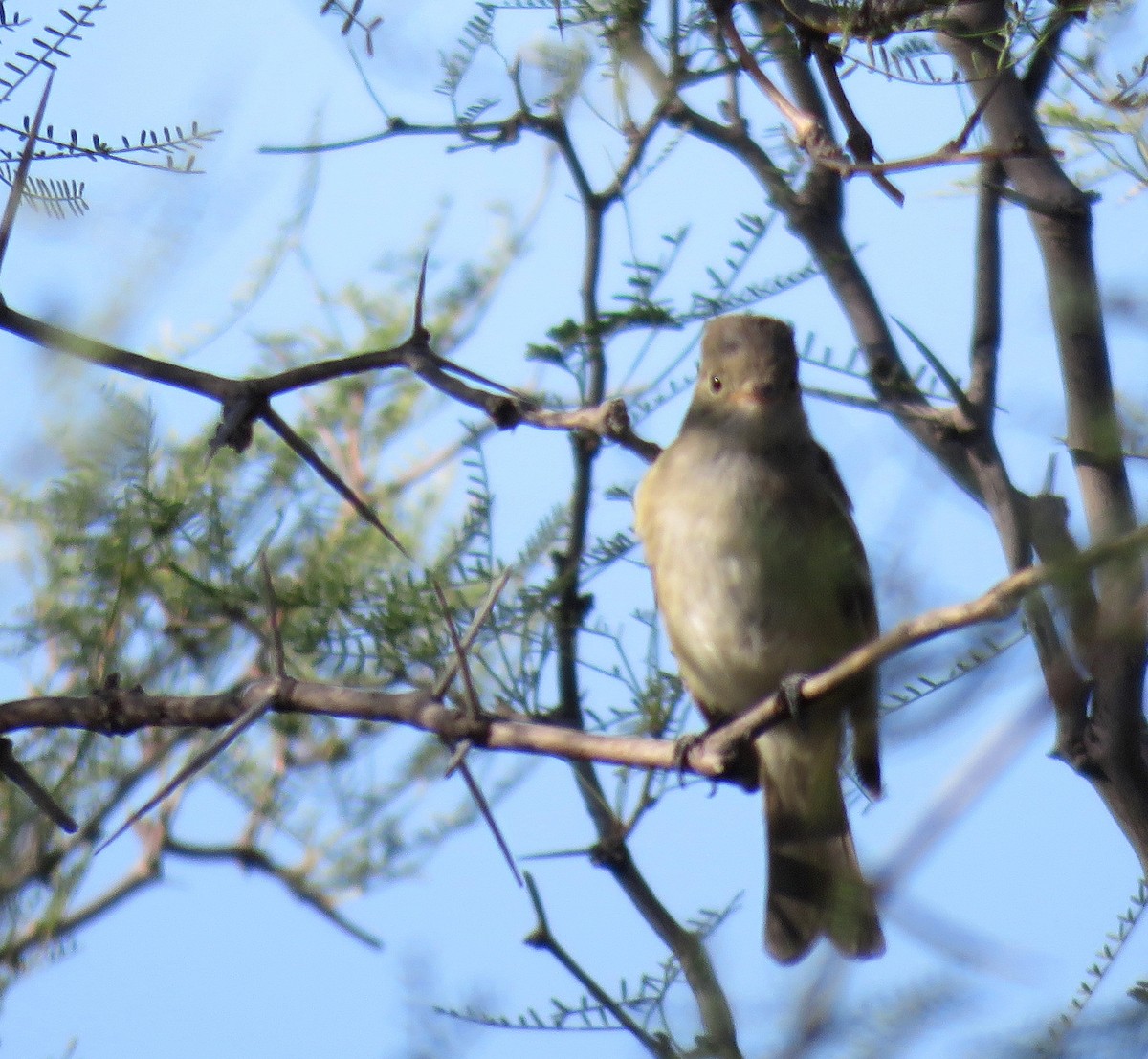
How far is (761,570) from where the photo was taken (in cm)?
352

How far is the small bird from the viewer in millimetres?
3586

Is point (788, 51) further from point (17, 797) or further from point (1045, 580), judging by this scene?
point (17, 797)

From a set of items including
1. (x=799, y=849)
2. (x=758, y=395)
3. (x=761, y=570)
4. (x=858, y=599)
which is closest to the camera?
(x=858, y=599)

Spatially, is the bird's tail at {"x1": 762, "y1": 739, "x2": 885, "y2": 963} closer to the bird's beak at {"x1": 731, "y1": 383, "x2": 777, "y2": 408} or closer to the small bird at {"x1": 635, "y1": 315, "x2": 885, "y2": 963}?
the small bird at {"x1": 635, "y1": 315, "x2": 885, "y2": 963}

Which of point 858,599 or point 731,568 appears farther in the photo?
point 731,568

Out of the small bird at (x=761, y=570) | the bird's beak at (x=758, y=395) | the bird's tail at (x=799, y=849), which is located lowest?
the bird's tail at (x=799, y=849)

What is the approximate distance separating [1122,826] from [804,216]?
1377 millimetres

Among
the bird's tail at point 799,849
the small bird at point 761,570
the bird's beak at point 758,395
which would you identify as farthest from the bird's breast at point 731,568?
the bird's tail at point 799,849

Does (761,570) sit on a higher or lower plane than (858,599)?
higher

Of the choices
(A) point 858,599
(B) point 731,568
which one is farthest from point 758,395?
(A) point 858,599

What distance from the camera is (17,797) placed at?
11.5 ft

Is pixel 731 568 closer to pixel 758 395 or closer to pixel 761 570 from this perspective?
pixel 761 570

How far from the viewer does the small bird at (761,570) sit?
3.59 m

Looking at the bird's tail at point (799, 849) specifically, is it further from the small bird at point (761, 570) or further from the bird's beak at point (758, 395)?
the bird's beak at point (758, 395)
